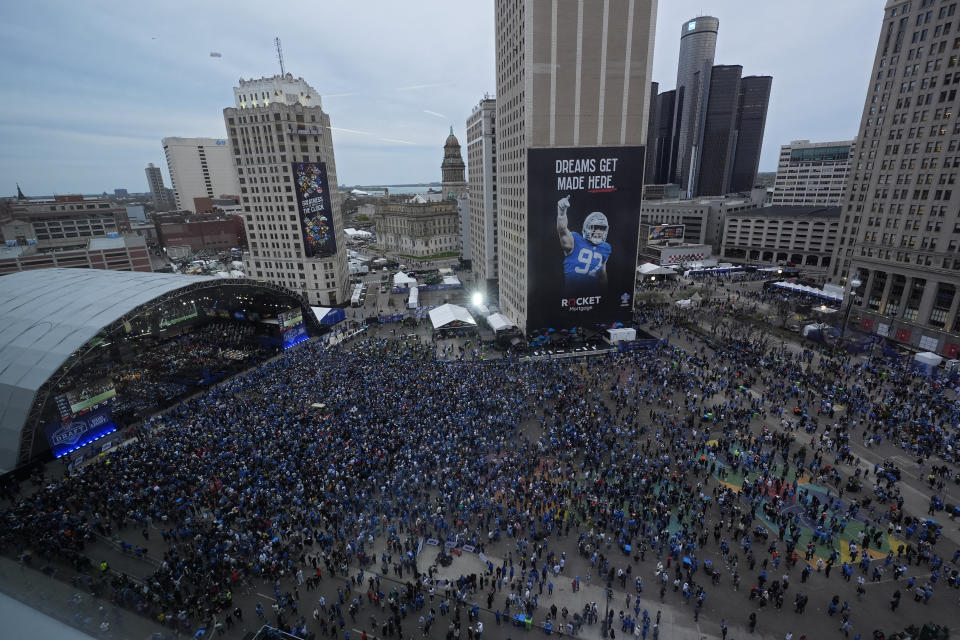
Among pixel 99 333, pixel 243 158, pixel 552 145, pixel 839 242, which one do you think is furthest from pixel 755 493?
pixel 243 158

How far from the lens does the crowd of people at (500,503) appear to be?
59.7 feet

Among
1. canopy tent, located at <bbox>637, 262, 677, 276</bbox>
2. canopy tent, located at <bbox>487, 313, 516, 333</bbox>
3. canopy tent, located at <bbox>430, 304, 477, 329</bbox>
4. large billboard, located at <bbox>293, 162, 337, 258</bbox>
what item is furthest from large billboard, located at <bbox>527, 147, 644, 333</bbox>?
large billboard, located at <bbox>293, 162, 337, 258</bbox>

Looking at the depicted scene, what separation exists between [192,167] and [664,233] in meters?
205

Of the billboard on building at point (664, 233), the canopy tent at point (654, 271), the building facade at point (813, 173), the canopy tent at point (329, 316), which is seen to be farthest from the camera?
the building facade at point (813, 173)

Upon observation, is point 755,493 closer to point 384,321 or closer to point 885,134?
point 384,321

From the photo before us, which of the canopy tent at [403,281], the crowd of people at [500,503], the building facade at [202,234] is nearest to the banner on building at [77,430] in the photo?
the crowd of people at [500,503]

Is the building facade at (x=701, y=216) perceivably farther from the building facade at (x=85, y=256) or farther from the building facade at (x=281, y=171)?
the building facade at (x=85, y=256)

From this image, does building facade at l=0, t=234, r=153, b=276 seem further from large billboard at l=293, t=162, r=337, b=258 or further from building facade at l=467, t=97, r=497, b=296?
building facade at l=467, t=97, r=497, b=296

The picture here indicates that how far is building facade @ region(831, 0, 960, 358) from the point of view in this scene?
42375 millimetres

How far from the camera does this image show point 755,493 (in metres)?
23.0

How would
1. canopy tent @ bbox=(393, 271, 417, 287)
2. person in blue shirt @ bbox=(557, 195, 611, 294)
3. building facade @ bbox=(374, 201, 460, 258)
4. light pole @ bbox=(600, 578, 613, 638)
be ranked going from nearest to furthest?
light pole @ bbox=(600, 578, 613, 638), person in blue shirt @ bbox=(557, 195, 611, 294), canopy tent @ bbox=(393, 271, 417, 287), building facade @ bbox=(374, 201, 460, 258)

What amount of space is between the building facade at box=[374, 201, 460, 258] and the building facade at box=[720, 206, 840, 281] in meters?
65.9

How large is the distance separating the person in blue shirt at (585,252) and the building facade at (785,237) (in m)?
56.6

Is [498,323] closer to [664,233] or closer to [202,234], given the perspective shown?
[664,233]
